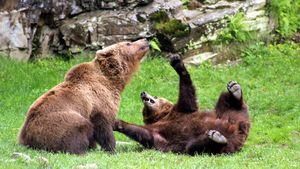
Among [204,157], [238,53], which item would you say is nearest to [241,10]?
[238,53]

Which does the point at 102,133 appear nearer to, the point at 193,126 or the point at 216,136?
the point at 193,126

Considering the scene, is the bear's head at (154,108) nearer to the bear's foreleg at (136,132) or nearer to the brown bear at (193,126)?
the brown bear at (193,126)

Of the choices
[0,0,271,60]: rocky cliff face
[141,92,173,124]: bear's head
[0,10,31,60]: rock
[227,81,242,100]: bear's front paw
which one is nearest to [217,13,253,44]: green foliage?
[0,0,271,60]: rocky cliff face

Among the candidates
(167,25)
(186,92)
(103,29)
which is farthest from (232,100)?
(103,29)

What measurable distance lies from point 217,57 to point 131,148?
28.0ft

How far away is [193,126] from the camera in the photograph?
10852 mm

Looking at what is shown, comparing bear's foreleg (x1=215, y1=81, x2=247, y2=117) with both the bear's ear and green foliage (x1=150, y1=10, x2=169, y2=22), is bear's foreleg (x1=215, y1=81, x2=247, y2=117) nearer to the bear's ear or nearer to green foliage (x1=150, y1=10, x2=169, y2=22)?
the bear's ear

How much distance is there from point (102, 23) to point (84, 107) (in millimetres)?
9413

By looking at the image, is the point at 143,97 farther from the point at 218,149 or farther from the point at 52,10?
the point at 52,10

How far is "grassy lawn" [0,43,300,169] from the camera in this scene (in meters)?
9.23

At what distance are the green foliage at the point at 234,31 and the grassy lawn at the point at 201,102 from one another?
477 mm

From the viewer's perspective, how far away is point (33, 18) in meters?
19.8

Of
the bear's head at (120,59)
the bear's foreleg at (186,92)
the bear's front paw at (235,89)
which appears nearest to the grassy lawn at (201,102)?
the bear's front paw at (235,89)

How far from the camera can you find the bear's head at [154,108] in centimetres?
1159
